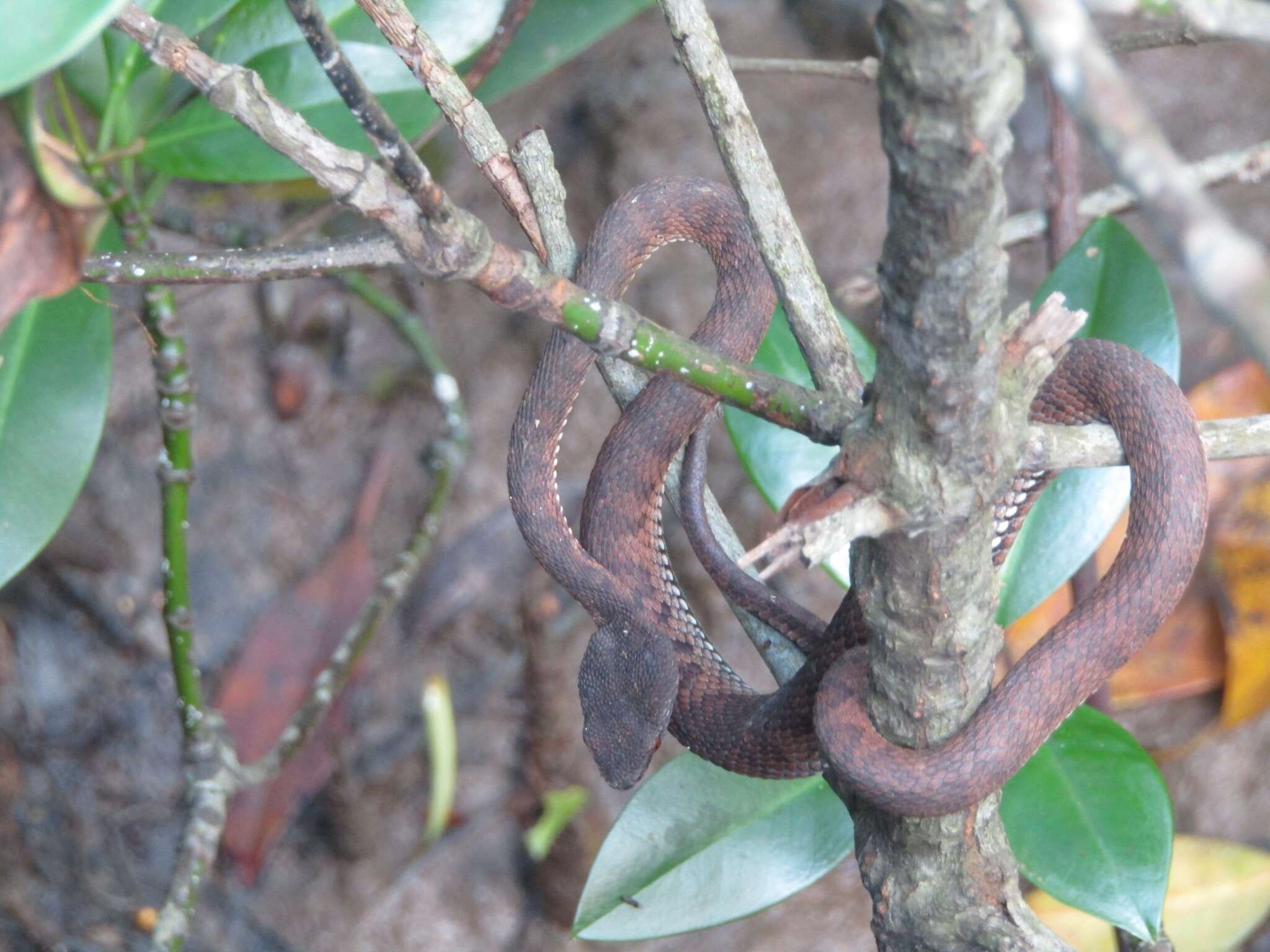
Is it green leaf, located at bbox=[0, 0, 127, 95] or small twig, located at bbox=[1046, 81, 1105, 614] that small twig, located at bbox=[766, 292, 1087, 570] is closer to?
green leaf, located at bbox=[0, 0, 127, 95]

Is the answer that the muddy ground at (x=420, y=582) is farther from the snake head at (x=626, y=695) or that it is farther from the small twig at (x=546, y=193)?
the small twig at (x=546, y=193)

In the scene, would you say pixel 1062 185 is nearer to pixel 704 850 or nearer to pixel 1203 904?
pixel 704 850

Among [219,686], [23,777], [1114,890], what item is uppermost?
[1114,890]

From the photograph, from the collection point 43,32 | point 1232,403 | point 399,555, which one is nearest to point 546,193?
point 43,32

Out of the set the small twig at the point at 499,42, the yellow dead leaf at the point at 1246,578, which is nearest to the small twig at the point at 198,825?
the small twig at the point at 499,42

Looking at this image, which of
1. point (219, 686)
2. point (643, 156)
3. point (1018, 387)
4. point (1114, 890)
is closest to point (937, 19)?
point (1018, 387)

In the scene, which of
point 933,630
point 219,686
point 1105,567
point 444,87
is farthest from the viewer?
point 219,686

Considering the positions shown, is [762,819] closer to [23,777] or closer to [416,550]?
[416,550]
